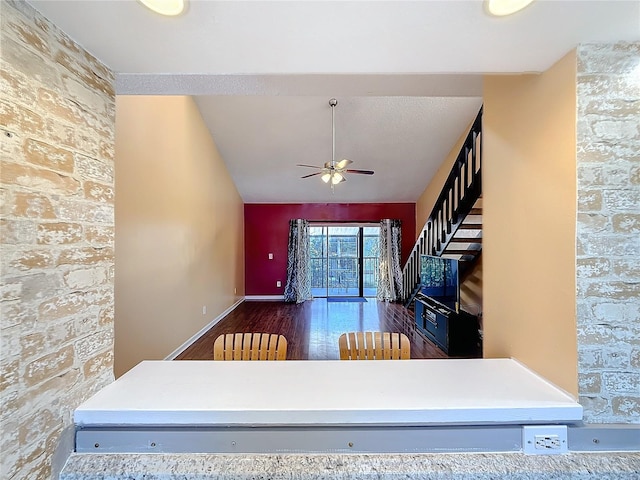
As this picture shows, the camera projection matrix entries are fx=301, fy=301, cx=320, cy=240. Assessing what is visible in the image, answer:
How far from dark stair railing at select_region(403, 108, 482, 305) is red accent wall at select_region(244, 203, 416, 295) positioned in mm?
1992

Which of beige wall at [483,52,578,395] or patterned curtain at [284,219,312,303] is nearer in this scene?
beige wall at [483,52,578,395]

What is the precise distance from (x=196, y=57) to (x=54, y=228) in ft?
2.37

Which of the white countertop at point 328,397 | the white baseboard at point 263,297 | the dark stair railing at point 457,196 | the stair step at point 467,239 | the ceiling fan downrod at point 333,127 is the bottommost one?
the white baseboard at point 263,297

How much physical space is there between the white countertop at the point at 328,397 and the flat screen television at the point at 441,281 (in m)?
2.53

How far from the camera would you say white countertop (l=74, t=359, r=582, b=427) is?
3.13ft

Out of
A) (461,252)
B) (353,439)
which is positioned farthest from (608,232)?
(461,252)

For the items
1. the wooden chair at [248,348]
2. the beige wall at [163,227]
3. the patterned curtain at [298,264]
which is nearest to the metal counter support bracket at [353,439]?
the wooden chair at [248,348]

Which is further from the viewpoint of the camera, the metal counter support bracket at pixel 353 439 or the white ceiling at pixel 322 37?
the metal counter support bracket at pixel 353 439

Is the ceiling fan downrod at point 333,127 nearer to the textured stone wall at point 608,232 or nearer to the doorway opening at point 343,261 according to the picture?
the doorway opening at point 343,261

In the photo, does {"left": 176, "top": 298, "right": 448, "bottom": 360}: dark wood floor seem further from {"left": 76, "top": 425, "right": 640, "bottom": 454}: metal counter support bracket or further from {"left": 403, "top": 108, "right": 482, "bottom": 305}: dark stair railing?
{"left": 76, "top": 425, "right": 640, "bottom": 454}: metal counter support bracket

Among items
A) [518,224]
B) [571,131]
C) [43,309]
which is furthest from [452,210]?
[43,309]

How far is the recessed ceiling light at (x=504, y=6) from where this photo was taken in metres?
0.80

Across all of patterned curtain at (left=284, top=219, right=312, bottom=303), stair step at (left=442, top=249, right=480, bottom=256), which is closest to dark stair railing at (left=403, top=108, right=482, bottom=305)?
stair step at (left=442, top=249, right=480, bottom=256)

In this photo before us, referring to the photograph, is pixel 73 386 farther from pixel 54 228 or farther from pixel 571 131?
pixel 571 131
